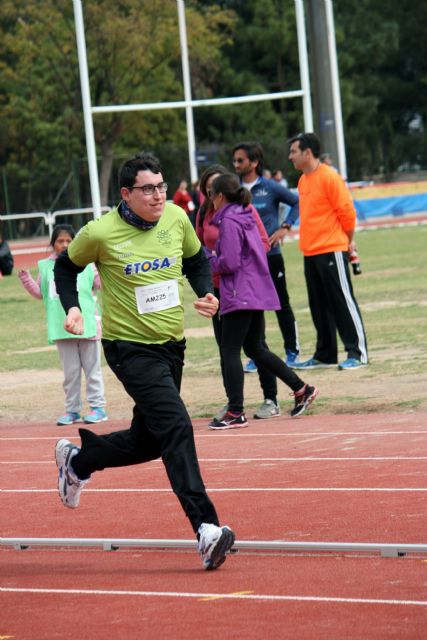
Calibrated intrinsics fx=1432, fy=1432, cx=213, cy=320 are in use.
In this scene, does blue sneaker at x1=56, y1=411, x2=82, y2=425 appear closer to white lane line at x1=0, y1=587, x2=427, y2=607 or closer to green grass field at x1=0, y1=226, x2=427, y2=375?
green grass field at x1=0, y1=226, x2=427, y2=375

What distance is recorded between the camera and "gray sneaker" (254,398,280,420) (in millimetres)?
11836

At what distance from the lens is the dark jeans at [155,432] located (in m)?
6.69

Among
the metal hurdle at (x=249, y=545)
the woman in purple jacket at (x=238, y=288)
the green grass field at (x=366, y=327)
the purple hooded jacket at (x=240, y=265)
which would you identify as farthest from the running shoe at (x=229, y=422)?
the metal hurdle at (x=249, y=545)

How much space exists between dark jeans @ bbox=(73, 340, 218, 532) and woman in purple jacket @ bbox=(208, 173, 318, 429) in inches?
150

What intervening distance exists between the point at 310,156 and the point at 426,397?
3051 millimetres

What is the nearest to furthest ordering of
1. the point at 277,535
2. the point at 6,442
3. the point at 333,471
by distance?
the point at 277,535 → the point at 333,471 → the point at 6,442

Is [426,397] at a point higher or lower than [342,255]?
lower

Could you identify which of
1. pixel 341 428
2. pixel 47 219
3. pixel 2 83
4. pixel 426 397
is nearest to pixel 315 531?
pixel 341 428

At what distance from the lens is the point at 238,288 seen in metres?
11.0

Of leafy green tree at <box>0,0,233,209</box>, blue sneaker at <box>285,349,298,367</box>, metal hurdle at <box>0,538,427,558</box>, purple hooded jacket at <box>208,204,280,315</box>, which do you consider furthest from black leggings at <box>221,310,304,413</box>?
leafy green tree at <box>0,0,233,209</box>

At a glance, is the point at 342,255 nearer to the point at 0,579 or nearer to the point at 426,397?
the point at 426,397

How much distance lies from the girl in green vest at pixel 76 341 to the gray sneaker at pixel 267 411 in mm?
1455

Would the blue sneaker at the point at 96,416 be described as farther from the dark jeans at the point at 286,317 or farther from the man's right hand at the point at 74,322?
the man's right hand at the point at 74,322

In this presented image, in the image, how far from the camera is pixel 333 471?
9039 mm
